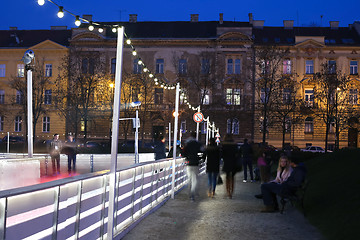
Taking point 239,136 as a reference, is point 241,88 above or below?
above

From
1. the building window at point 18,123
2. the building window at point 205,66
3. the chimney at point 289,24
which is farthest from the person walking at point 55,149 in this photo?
the chimney at point 289,24

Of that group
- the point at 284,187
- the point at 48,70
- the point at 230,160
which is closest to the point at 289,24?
the point at 48,70

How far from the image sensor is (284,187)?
12.1m

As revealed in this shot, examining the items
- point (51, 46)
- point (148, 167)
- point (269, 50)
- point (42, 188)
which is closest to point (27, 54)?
point (148, 167)

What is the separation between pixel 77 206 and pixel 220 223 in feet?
14.7

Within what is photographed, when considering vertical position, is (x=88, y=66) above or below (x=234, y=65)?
below

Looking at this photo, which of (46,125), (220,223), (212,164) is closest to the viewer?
(220,223)

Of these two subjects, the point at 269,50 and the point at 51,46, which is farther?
the point at 51,46

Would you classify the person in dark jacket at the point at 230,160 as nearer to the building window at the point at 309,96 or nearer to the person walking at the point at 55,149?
the person walking at the point at 55,149

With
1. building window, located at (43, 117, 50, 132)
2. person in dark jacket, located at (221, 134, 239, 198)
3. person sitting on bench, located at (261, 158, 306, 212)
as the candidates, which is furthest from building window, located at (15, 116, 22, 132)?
person sitting on bench, located at (261, 158, 306, 212)

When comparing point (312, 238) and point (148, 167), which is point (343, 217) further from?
point (148, 167)

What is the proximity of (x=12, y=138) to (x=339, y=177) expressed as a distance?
57.1 meters

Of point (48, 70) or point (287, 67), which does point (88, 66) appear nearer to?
point (48, 70)

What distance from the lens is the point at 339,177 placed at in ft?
44.3
